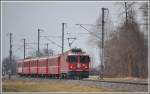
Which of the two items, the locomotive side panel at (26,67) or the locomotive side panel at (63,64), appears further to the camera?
the locomotive side panel at (26,67)

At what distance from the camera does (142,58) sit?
33.4m

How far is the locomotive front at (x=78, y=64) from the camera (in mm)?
36188

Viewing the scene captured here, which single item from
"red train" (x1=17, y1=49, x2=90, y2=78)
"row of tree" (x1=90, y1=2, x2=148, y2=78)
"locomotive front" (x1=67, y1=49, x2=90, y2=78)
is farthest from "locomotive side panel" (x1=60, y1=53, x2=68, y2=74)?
"row of tree" (x1=90, y1=2, x2=148, y2=78)

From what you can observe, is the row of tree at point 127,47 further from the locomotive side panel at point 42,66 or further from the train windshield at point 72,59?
the locomotive side panel at point 42,66

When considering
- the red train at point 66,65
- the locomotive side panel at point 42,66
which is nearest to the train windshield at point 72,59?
the red train at point 66,65

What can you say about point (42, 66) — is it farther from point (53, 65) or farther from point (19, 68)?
point (19, 68)

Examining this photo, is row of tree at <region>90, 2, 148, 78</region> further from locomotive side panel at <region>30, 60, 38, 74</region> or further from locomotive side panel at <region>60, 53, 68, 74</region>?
locomotive side panel at <region>30, 60, 38, 74</region>

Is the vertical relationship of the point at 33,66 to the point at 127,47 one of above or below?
below

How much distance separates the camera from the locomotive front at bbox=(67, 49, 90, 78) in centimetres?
3619

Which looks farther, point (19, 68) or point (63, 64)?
point (19, 68)

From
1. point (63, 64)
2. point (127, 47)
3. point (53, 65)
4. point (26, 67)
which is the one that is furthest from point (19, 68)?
point (127, 47)

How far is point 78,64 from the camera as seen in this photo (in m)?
36.9

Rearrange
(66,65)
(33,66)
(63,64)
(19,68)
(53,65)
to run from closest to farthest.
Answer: (66,65)
(63,64)
(53,65)
(33,66)
(19,68)

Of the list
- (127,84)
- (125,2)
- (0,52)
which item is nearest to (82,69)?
(125,2)
